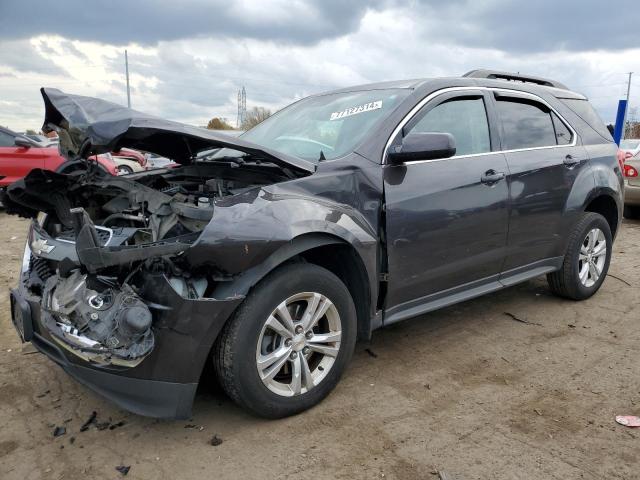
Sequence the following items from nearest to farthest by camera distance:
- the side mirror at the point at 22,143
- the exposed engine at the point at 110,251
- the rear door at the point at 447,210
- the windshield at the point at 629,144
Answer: the exposed engine at the point at 110,251 → the rear door at the point at 447,210 → the side mirror at the point at 22,143 → the windshield at the point at 629,144

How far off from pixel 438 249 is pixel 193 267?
161 cm

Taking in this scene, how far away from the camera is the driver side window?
3521 mm

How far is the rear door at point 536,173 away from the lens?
3.90 metres

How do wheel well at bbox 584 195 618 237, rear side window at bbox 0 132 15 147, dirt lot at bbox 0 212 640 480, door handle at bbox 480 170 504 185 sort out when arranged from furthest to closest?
1. rear side window at bbox 0 132 15 147
2. wheel well at bbox 584 195 618 237
3. door handle at bbox 480 170 504 185
4. dirt lot at bbox 0 212 640 480

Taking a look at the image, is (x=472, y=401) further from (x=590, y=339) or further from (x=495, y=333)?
(x=590, y=339)

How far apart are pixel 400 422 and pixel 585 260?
286 cm

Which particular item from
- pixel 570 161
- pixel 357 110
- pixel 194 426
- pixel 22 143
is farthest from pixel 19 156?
pixel 570 161

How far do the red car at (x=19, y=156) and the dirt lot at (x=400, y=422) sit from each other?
674 centimetres

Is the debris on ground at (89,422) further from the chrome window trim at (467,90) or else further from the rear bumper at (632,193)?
the rear bumper at (632,193)

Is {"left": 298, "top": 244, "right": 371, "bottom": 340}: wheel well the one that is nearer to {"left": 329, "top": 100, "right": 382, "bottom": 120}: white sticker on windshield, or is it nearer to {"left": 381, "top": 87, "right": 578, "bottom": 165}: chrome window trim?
{"left": 381, "top": 87, "right": 578, "bottom": 165}: chrome window trim

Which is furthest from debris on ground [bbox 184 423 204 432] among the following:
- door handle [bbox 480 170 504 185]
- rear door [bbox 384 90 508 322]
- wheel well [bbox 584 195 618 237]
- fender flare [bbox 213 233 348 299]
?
wheel well [bbox 584 195 618 237]

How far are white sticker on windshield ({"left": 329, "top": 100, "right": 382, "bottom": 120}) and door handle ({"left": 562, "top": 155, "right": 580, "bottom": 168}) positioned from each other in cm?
178

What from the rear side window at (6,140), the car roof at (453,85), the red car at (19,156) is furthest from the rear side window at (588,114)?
the rear side window at (6,140)

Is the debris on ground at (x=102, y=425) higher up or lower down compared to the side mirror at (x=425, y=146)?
lower down
